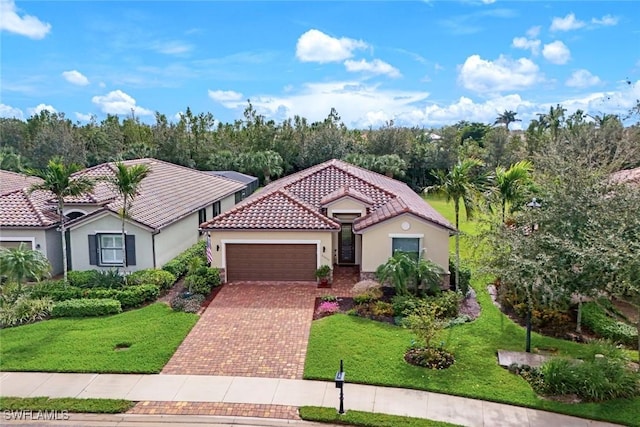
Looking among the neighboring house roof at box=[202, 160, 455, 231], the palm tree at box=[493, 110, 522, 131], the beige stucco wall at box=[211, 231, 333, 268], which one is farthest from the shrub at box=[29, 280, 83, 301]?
the palm tree at box=[493, 110, 522, 131]

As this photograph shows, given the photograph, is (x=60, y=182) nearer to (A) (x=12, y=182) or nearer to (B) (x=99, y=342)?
(B) (x=99, y=342)

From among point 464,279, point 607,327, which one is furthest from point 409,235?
point 607,327

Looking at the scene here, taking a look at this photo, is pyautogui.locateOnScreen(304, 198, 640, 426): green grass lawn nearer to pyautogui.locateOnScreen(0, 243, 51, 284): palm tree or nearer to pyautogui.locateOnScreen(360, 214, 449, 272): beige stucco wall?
pyautogui.locateOnScreen(360, 214, 449, 272): beige stucco wall

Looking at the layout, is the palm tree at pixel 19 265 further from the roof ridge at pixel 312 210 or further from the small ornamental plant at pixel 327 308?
the roof ridge at pixel 312 210

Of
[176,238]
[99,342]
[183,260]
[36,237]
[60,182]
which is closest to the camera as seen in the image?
[99,342]

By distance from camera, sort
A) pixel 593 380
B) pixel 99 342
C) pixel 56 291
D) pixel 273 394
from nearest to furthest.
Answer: pixel 593 380 < pixel 273 394 < pixel 99 342 < pixel 56 291

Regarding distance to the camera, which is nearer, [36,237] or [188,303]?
[188,303]

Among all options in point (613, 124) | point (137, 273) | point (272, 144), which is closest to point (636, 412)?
point (137, 273)

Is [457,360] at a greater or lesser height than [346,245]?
A: lesser
